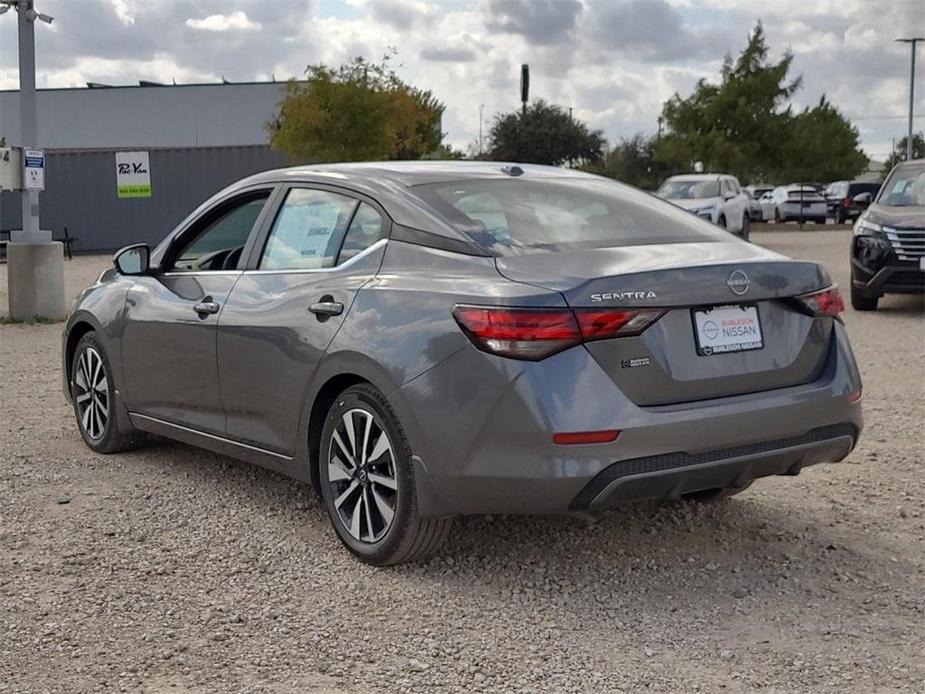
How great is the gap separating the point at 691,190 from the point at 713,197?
0.75m

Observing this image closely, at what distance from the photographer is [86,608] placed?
4461 millimetres

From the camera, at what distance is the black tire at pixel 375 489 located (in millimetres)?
4598

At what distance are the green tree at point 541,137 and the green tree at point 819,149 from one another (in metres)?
12.5

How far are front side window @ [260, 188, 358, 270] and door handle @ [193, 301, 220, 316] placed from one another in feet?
1.02

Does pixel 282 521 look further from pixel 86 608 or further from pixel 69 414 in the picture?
pixel 69 414

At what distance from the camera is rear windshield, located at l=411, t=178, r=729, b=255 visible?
4777mm

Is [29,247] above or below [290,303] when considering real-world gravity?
above

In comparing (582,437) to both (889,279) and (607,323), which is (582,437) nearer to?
(607,323)

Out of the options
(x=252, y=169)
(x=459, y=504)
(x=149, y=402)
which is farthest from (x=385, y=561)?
(x=252, y=169)

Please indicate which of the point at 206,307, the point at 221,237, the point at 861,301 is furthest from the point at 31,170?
the point at 861,301

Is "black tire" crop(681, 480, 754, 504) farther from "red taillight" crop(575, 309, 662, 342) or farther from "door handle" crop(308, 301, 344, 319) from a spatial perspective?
"door handle" crop(308, 301, 344, 319)

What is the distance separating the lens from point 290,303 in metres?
5.19

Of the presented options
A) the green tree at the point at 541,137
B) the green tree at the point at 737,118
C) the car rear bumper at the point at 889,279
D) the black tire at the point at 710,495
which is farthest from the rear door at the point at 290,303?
the green tree at the point at 541,137

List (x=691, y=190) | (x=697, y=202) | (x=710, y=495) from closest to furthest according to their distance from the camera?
(x=710, y=495) → (x=697, y=202) → (x=691, y=190)
